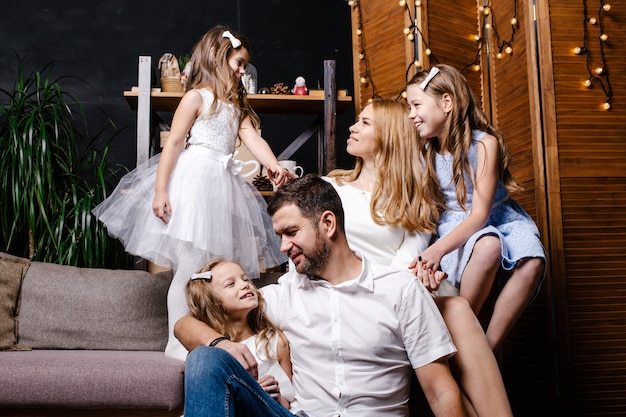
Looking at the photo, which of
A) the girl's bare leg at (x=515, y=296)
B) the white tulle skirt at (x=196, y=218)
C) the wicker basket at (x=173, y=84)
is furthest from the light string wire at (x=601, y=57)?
the wicker basket at (x=173, y=84)

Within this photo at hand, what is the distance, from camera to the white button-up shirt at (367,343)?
1.51m

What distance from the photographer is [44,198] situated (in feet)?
10.8

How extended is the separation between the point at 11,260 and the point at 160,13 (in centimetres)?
206

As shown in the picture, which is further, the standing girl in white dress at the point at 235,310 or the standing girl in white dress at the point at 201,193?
the standing girl in white dress at the point at 201,193

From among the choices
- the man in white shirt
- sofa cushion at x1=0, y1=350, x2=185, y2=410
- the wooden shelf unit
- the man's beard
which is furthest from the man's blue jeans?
the wooden shelf unit

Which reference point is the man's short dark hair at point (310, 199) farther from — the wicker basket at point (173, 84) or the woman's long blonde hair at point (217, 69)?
the wicker basket at point (173, 84)

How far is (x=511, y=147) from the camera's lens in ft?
10.8

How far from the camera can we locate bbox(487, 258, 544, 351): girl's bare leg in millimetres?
2107

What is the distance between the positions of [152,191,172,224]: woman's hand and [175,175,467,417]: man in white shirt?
0.80 meters

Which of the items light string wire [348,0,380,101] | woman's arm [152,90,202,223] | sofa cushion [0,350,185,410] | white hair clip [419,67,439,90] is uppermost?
light string wire [348,0,380,101]

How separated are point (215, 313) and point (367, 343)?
2.32 feet

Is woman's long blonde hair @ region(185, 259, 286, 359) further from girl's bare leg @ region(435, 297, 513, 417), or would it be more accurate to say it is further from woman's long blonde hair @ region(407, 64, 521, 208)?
woman's long blonde hair @ region(407, 64, 521, 208)

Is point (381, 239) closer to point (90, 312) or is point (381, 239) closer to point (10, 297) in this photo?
point (90, 312)

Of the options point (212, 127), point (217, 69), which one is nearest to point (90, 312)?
point (212, 127)
